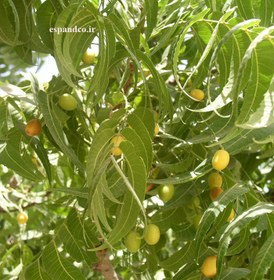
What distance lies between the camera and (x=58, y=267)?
1.10 m

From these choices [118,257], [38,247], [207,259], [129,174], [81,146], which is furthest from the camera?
[38,247]

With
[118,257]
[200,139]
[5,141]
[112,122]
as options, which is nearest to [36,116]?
[5,141]

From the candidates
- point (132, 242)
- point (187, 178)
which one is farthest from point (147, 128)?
point (132, 242)

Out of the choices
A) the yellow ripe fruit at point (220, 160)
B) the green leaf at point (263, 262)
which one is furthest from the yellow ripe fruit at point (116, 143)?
the green leaf at point (263, 262)

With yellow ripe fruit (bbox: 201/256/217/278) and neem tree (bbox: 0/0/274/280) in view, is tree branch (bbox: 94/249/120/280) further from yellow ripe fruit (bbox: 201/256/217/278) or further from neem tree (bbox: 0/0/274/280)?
yellow ripe fruit (bbox: 201/256/217/278)

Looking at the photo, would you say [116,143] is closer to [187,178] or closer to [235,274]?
[187,178]

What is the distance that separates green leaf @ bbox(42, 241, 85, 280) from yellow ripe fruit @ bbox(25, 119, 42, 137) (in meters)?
0.23

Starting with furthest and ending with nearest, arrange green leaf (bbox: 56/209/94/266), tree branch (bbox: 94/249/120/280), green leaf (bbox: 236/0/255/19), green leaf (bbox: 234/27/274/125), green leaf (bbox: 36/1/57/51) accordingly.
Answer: tree branch (bbox: 94/249/120/280) → green leaf (bbox: 56/209/94/266) → green leaf (bbox: 36/1/57/51) → green leaf (bbox: 236/0/255/19) → green leaf (bbox: 234/27/274/125)

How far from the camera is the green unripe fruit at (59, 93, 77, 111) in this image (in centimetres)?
112

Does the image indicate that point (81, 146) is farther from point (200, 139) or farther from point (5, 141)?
point (200, 139)

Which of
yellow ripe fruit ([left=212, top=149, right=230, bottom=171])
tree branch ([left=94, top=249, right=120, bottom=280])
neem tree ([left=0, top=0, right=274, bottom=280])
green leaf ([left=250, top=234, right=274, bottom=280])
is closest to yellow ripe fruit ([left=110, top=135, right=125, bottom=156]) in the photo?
neem tree ([left=0, top=0, right=274, bottom=280])

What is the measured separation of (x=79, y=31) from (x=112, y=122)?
0.16m

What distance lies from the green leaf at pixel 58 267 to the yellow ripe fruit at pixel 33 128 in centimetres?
23

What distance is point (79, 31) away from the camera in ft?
3.19
